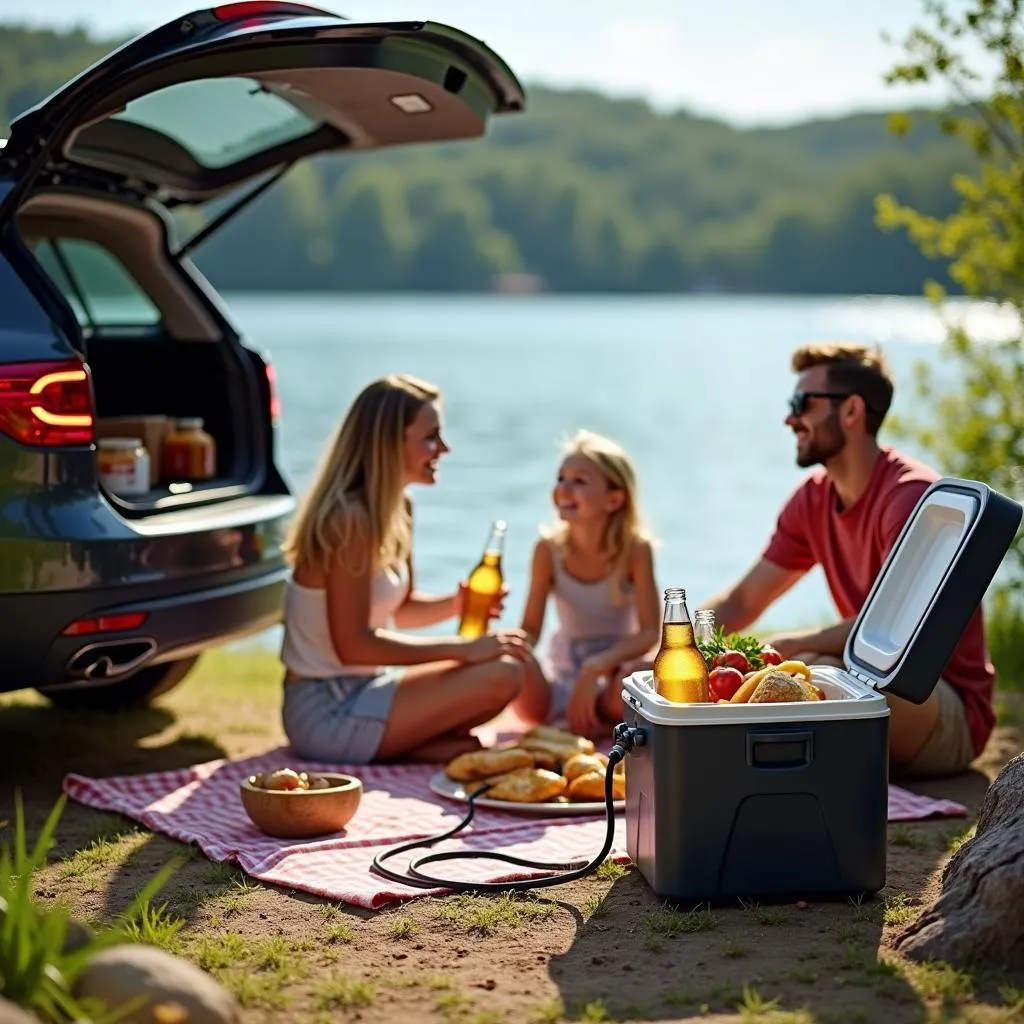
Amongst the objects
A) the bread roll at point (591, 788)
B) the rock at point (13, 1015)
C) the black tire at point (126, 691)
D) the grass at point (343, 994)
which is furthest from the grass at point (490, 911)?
the black tire at point (126, 691)

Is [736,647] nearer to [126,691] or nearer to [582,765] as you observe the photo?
[582,765]

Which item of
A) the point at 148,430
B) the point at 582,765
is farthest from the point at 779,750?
Result: the point at 148,430

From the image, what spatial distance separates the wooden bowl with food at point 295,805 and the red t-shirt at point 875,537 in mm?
1784

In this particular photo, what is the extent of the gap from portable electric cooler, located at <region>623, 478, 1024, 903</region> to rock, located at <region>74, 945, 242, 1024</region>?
1.28 metres

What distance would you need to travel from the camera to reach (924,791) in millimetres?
4910

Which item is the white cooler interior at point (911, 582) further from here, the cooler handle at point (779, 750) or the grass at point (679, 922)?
the grass at point (679, 922)

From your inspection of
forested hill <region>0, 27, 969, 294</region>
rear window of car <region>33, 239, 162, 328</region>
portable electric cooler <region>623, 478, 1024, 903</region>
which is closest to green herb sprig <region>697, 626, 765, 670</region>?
portable electric cooler <region>623, 478, 1024, 903</region>

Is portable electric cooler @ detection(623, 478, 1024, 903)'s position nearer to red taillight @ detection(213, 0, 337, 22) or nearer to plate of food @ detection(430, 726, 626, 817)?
plate of food @ detection(430, 726, 626, 817)

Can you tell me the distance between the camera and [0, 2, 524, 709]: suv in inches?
165

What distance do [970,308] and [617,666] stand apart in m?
3.28

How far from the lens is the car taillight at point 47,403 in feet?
13.5

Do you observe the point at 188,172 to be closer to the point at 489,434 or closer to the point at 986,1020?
the point at 986,1020

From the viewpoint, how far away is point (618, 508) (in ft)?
18.9

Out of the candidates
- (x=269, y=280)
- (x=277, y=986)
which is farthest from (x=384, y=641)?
(x=269, y=280)
